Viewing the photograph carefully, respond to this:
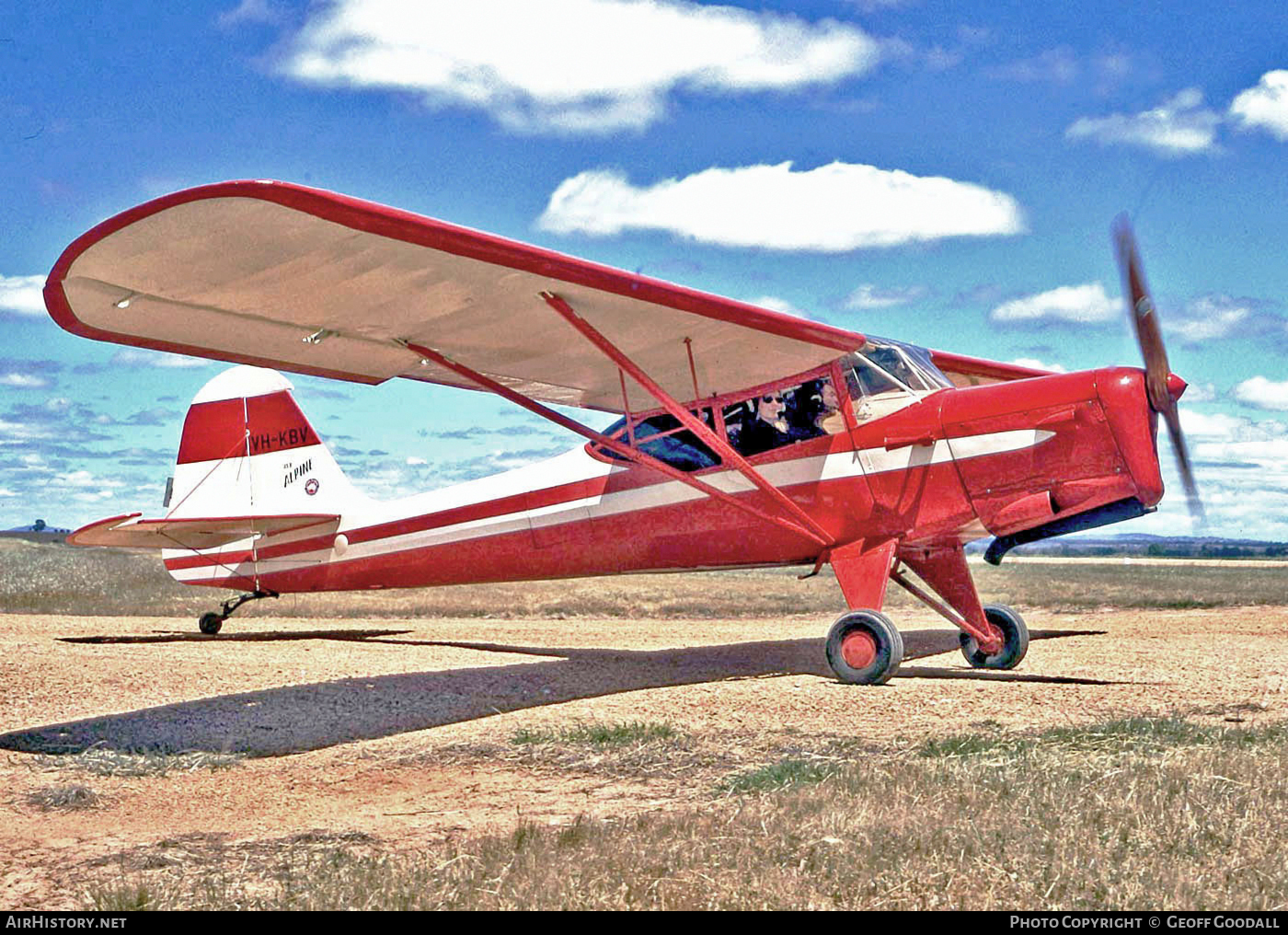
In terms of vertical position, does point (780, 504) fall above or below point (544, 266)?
below

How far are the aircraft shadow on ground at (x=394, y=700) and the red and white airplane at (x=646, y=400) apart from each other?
1.03m

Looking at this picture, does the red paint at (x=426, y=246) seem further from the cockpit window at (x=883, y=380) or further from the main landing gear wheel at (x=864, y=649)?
the main landing gear wheel at (x=864, y=649)

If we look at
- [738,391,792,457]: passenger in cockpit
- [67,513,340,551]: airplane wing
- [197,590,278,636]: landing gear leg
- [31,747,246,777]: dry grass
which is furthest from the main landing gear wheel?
[197,590,278,636]: landing gear leg

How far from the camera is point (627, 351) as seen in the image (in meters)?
10.7

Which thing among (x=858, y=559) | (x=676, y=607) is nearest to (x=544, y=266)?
(x=858, y=559)

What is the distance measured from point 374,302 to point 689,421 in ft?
9.08

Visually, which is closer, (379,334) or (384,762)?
(384,762)

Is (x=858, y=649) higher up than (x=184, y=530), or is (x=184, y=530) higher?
(x=184, y=530)

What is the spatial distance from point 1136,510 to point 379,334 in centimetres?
673

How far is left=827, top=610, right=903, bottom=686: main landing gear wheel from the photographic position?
374 inches

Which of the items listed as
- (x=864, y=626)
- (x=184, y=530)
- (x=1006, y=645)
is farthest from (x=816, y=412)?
(x=184, y=530)

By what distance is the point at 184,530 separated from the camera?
47.2 ft

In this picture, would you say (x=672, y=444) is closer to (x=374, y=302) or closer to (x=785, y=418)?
(x=785, y=418)
